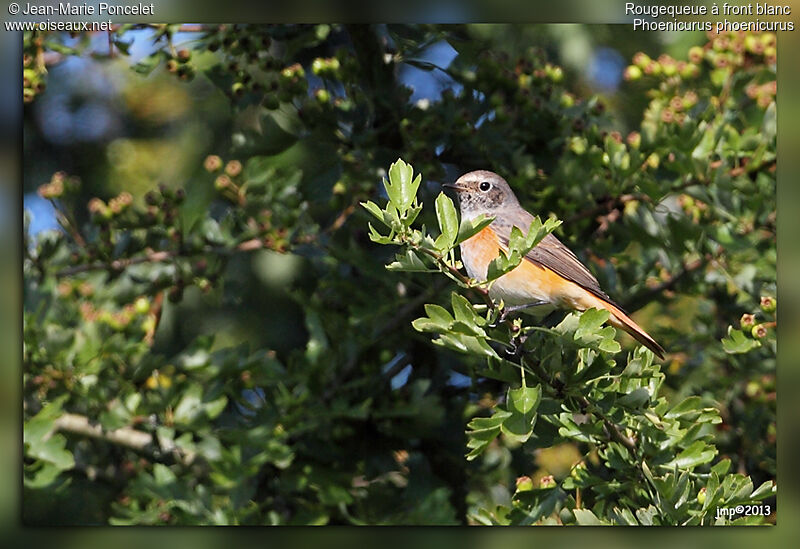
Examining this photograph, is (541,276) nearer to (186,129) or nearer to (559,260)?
(559,260)

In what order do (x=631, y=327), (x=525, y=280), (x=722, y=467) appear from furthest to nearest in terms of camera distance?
1. (x=525, y=280)
2. (x=631, y=327)
3. (x=722, y=467)

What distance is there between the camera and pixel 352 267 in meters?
2.72

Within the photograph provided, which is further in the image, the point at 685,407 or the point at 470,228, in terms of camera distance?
the point at 685,407

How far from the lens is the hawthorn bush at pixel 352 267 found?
2.37 meters

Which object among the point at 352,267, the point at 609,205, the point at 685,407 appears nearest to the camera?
the point at 685,407

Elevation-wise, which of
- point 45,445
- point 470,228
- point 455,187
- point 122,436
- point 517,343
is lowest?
point 122,436

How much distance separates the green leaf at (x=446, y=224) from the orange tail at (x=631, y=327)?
0.83m

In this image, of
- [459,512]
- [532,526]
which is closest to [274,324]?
[459,512]

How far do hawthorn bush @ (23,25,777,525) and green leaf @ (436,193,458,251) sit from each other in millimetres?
906

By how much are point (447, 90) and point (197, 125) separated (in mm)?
833

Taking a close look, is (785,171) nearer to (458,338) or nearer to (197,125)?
(458,338)

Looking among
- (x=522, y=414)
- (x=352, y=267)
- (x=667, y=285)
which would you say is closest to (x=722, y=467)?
(x=522, y=414)

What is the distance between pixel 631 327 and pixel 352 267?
3.10 feet

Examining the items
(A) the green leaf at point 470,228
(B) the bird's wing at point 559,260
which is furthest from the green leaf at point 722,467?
(A) the green leaf at point 470,228
